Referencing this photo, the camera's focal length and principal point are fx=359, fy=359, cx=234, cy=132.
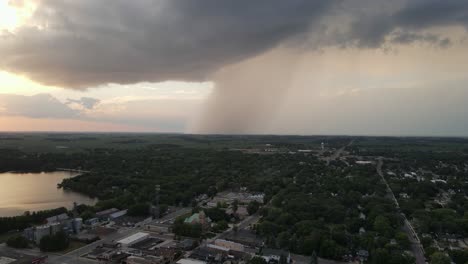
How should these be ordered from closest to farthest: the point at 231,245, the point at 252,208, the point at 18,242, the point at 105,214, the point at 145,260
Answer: the point at 145,260, the point at 231,245, the point at 18,242, the point at 105,214, the point at 252,208

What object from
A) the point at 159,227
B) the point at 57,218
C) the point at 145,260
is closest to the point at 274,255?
the point at 145,260

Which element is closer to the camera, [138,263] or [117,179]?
[138,263]

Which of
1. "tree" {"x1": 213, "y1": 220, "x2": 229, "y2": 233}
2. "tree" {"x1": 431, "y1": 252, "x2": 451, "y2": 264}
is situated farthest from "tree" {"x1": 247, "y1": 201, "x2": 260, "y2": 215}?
"tree" {"x1": 431, "y1": 252, "x2": 451, "y2": 264}

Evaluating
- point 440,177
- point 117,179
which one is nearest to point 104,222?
point 117,179

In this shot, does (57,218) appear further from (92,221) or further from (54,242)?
(54,242)

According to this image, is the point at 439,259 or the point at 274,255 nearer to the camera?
the point at 439,259

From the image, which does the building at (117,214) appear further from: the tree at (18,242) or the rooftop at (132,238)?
the tree at (18,242)

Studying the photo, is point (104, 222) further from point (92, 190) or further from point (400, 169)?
point (400, 169)
